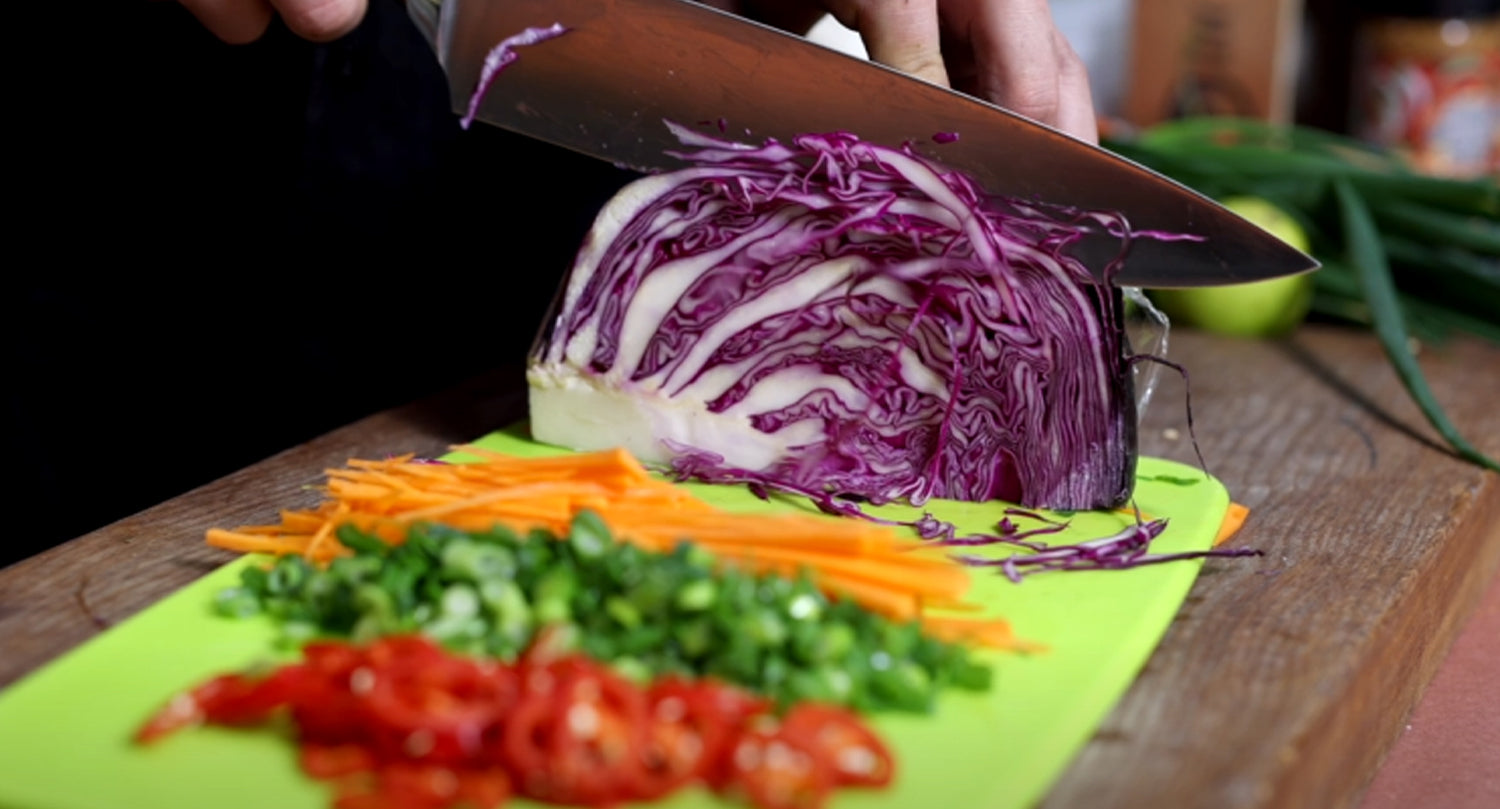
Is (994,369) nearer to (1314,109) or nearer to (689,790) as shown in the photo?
(689,790)

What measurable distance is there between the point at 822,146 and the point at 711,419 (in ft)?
1.56

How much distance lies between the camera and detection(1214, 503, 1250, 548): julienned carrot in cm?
228

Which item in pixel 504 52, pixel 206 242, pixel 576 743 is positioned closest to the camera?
pixel 576 743

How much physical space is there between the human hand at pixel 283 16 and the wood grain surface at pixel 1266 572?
71 centimetres

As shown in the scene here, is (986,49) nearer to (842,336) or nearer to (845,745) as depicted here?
(842,336)

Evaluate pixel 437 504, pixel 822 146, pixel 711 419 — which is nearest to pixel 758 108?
pixel 822 146

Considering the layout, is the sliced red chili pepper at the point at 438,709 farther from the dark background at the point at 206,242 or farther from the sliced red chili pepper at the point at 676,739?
the dark background at the point at 206,242

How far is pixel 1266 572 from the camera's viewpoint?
7.07ft

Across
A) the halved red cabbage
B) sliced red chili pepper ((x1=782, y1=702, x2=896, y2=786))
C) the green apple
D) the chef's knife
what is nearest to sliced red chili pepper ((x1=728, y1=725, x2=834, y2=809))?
sliced red chili pepper ((x1=782, y1=702, x2=896, y2=786))

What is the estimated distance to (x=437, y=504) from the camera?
6.47 ft

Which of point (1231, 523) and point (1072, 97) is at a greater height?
point (1072, 97)

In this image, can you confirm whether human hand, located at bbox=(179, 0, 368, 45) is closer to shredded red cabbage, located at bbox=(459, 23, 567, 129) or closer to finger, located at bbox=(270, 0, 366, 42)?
finger, located at bbox=(270, 0, 366, 42)

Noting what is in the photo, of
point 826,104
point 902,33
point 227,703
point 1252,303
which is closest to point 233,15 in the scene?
Answer: point 826,104

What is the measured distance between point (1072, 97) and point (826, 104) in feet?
1.78
